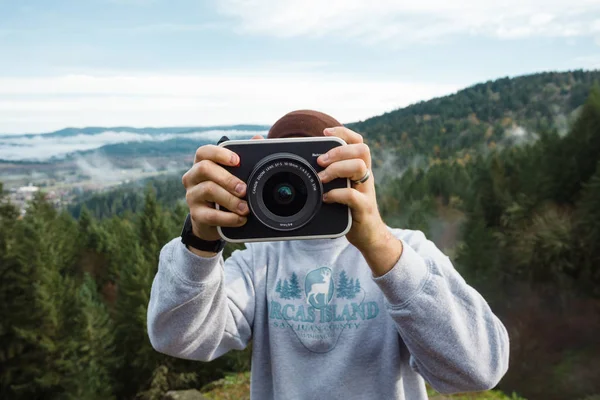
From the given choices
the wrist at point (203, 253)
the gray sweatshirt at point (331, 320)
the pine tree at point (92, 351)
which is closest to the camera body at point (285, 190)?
the wrist at point (203, 253)

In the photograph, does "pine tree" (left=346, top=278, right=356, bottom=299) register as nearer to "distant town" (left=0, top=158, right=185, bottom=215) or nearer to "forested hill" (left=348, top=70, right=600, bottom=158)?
"distant town" (left=0, top=158, right=185, bottom=215)

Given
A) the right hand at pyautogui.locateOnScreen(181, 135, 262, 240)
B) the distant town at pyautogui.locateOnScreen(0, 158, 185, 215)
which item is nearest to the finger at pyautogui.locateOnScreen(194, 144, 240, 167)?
the right hand at pyautogui.locateOnScreen(181, 135, 262, 240)

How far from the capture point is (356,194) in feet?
6.23

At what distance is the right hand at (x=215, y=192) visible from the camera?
6.30 ft

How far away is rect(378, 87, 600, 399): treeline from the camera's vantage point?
25.8 metres

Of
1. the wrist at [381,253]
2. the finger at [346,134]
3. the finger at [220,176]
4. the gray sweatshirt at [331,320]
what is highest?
the finger at [346,134]

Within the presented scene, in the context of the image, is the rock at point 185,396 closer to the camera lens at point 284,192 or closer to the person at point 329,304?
the person at point 329,304

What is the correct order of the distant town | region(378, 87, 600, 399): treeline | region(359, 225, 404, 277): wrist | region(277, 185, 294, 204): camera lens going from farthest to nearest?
the distant town, region(378, 87, 600, 399): treeline, region(277, 185, 294, 204): camera lens, region(359, 225, 404, 277): wrist

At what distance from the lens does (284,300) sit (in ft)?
7.35

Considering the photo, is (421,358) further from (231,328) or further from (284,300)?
(231,328)

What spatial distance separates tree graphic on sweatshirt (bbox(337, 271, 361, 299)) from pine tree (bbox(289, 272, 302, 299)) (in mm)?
170

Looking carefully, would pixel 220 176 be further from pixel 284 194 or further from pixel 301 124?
pixel 301 124

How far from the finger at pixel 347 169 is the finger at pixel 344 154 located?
0.07ft

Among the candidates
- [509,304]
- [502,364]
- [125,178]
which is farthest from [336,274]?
[125,178]
